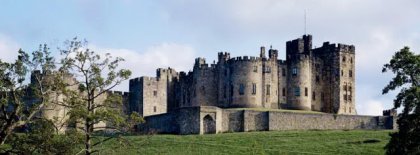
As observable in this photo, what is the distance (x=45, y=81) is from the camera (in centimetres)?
4059

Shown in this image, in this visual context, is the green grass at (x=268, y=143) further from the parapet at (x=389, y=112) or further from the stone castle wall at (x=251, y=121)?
the parapet at (x=389, y=112)

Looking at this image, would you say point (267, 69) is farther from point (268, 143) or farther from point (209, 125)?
point (268, 143)

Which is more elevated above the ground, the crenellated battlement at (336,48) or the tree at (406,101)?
the crenellated battlement at (336,48)

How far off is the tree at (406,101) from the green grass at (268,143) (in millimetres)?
14361

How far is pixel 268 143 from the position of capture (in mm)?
66750

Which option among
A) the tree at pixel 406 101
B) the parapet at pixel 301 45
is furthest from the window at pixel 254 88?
the tree at pixel 406 101

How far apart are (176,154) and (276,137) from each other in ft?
42.6

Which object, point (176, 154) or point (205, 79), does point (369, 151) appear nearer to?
point (176, 154)

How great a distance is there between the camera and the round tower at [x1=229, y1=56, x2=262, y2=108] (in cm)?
8819

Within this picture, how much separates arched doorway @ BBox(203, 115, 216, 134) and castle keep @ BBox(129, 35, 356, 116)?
469 inches

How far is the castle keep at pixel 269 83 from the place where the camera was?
8881 cm

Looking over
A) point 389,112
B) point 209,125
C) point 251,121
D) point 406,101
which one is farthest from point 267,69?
point 406,101

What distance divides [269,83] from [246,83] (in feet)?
10.3

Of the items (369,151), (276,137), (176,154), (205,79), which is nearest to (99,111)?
(176,154)
